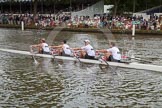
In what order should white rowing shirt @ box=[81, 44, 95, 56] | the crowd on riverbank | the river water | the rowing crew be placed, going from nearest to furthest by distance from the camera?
the river water, the rowing crew, white rowing shirt @ box=[81, 44, 95, 56], the crowd on riverbank

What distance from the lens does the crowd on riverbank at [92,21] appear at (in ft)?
145

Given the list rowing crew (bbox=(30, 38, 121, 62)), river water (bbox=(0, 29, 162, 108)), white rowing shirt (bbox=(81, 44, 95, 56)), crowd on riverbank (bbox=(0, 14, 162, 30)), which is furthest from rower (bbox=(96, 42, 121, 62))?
crowd on riverbank (bbox=(0, 14, 162, 30))

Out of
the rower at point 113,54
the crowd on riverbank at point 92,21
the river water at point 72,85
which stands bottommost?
the river water at point 72,85

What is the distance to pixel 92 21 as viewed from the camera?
48406 millimetres

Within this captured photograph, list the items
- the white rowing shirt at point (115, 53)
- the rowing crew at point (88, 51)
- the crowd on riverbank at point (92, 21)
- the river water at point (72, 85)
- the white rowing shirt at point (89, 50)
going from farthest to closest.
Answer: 1. the crowd on riverbank at point (92, 21)
2. the white rowing shirt at point (89, 50)
3. the rowing crew at point (88, 51)
4. the white rowing shirt at point (115, 53)
5. the river water at point (72, 85)

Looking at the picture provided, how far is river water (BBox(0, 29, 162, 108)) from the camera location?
15195 millimetres

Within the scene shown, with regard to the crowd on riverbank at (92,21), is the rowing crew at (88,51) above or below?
below

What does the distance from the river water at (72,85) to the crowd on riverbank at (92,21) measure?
1671cm

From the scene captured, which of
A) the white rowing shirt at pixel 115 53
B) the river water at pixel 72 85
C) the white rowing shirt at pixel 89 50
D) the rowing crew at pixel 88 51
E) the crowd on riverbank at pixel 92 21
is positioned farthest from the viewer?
the crowd on riverbank at pixel 92 21

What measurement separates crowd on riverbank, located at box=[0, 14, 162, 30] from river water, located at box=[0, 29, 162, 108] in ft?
54.8

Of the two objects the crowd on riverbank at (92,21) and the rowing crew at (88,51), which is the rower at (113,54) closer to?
the rowing crew at (88,51)

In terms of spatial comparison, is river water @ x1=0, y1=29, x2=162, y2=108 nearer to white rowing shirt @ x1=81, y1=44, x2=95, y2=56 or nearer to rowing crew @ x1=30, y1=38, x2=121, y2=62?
rowing crew @ x1=30, y1=38, x2=121, y2=62

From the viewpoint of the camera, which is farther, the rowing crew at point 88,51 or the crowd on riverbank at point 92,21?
the crowd on riverbank at point 92,21

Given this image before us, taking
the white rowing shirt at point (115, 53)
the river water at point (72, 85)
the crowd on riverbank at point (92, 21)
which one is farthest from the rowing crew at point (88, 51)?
the crowd on riverbank at point (92, 21)
